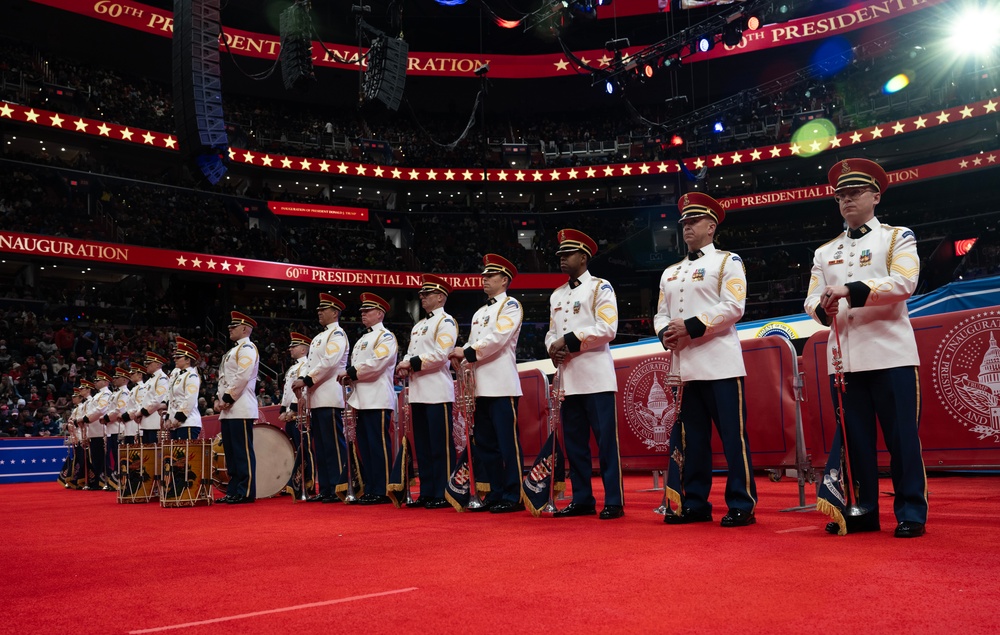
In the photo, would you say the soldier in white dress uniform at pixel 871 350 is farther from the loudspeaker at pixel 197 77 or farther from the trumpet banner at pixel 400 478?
the loudspeaker at pixel 197 77

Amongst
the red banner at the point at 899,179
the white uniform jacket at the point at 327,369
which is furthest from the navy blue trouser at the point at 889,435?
the red banner at the point at 899,179

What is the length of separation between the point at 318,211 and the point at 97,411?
19851 mm

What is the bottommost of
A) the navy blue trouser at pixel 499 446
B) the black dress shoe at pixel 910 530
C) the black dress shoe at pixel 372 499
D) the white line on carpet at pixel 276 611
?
the black dress shoe at pixel 372 499

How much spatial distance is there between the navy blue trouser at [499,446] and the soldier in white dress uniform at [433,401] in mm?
589

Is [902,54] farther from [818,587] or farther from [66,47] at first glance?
[818,587]

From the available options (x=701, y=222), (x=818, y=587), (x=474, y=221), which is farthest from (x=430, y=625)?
(x=474, y=221)

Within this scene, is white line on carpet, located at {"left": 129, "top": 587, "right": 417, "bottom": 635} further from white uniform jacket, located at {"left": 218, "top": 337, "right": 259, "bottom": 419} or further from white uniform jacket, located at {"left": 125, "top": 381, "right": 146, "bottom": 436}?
white uniform jacket, located at {"left": 125, "top": 381, "right": 146, "bottom": 436}

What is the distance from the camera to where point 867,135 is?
29312 mm

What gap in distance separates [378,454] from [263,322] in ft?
73.5

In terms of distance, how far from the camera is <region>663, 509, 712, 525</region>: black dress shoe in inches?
191

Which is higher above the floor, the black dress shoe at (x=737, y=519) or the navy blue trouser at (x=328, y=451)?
the navy blue trouser at (x=328, y=451)

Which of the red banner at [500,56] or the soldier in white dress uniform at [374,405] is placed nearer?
the soldier in white dress uniform at [374,405]

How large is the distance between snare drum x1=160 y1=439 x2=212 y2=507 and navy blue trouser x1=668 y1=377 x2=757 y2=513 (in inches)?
216

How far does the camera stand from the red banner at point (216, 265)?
22.7 m
